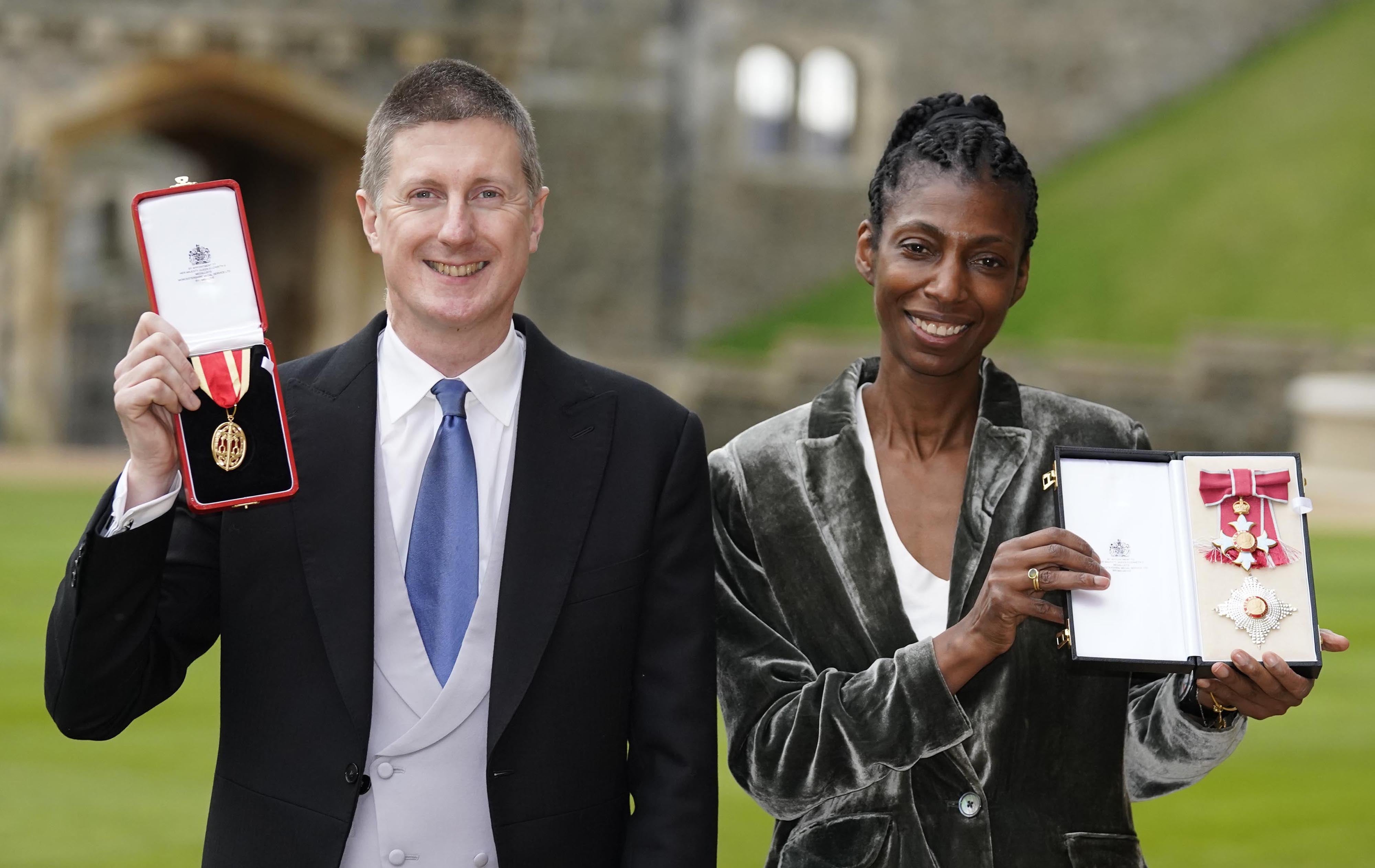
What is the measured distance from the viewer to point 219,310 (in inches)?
90.2

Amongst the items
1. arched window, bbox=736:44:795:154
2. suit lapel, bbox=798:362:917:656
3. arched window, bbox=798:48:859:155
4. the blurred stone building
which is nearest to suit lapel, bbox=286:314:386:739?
suit lapel, bbox=798:362:917:656

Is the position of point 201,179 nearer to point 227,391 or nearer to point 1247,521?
point 227,391

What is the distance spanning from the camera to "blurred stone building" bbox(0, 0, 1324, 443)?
19.0 metres

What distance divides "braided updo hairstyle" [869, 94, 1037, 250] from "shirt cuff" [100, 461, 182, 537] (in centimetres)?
122

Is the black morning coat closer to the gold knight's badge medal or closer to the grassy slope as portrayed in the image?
the gold knight's badge medal

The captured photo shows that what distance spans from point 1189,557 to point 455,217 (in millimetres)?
1220

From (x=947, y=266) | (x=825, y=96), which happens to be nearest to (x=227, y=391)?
(x=947, y=266)

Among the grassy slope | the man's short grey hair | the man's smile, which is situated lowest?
the man's smile

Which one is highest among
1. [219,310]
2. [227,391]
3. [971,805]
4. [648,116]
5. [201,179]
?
[201,179]

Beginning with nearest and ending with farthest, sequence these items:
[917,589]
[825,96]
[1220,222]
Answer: [917,589]
[1220,222]
[825,96]

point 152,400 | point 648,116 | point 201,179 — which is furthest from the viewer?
point 201,179

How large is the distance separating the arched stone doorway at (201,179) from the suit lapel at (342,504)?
15.5 m

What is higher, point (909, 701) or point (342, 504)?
point (342, 504)

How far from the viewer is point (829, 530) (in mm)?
2607
